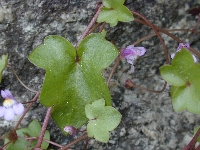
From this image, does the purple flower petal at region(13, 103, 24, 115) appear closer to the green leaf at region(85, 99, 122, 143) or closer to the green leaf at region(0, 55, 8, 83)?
the green leaf at region(0, 55, 8, 83)

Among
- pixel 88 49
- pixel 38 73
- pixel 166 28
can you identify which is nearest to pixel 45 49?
pixel 88 49

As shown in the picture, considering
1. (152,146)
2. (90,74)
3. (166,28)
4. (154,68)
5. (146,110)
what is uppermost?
(90,74)

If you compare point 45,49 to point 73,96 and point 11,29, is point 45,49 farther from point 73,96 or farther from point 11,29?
point 11,29

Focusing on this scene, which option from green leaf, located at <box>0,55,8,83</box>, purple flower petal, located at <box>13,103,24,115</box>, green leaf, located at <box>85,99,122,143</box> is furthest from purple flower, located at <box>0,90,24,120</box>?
green leaf, located at <box>85,99,122,143</box>

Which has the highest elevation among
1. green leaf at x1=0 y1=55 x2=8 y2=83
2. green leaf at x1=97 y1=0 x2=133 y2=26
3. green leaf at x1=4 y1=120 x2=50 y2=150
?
green leaf at x1=97 y1=0 x2=133 y2=26

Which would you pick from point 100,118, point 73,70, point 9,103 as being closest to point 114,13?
point 73,70
